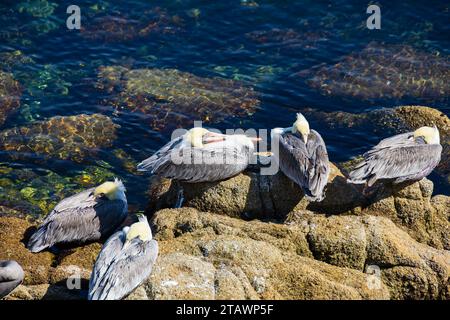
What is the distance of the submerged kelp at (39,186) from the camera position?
537 inches

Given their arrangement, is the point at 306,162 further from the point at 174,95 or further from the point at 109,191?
the point at 174,95

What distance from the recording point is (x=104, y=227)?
1170cm

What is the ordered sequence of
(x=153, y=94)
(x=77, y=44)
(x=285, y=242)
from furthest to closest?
(x=77, y=44) → (x=153, y=94) → (x=285, y=242)

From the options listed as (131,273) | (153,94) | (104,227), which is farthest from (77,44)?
(131,273)

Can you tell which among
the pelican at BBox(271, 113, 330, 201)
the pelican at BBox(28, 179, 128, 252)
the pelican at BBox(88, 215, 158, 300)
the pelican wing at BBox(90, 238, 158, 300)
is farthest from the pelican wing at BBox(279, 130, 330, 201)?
the pelican at BBox(28, 179, 128, 252)

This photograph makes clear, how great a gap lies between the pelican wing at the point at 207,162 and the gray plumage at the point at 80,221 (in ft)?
3.79

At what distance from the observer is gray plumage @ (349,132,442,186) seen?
10953 millimetres

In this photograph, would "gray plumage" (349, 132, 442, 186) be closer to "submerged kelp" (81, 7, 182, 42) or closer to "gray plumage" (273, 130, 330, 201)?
"gray plumage" (273, 130, 330, 201)

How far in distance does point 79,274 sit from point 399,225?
5165mm

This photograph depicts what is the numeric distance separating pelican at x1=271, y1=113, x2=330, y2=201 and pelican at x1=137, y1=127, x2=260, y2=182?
0.62 m

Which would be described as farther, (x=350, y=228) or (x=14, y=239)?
(x=14, y=239)

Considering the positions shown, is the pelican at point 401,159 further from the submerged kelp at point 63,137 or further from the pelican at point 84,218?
the submerged kelp at point 63,137
